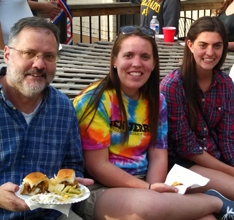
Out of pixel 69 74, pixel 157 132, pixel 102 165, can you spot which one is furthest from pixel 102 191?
pixel 69 74

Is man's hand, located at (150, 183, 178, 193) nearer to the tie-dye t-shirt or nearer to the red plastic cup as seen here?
the tie-dye t-shirt

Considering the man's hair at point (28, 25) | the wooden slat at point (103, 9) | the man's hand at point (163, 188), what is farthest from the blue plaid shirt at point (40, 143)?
the wooden slat at point (103, 9)

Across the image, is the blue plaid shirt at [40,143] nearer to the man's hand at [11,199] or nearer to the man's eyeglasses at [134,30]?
the man's hand at [11,199]

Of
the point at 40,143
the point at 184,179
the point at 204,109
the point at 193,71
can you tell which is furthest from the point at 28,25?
the point at 204,109

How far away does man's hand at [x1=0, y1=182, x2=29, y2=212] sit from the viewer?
2.21m

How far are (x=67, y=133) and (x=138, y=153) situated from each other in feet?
1.71

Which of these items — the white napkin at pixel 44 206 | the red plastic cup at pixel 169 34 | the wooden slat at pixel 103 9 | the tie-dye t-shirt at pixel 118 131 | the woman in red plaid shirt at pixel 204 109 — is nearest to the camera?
the white napkin at pixel 44 206

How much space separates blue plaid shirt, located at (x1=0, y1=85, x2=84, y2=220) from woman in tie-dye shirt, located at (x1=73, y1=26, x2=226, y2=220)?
0.47 ft

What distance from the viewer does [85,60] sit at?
440cm

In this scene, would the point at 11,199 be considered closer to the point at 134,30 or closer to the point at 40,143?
the point at 40,143

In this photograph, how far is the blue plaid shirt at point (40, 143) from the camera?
94.9 inches

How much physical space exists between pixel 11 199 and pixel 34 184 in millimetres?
119

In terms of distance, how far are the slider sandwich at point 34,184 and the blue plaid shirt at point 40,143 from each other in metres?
0.16

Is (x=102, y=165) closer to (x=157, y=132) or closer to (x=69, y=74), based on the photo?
(x=157, y=132)
